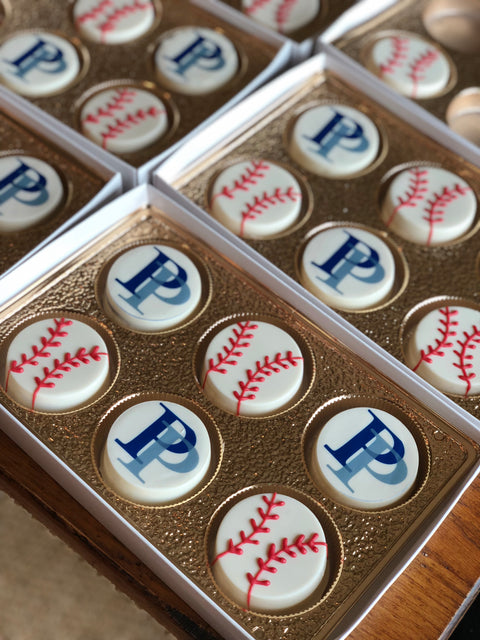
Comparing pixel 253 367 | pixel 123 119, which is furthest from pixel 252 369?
pixel 123 119

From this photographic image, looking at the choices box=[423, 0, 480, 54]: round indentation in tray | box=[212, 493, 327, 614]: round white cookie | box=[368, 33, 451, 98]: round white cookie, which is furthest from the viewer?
box=[423, 0, 480, 54]: round indentation in tray

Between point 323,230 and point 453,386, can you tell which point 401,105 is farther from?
point 453,386

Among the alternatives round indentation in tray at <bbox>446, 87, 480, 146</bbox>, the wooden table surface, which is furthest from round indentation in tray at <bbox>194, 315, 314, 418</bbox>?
round indentation in tray at <bbox>446, 87, 480, 146</bbox>

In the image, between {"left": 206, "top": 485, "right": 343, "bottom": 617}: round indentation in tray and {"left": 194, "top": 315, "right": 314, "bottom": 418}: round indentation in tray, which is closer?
{"left": 206, "top": 485, "right": 343, "bottom": 617}: round indentation in tray

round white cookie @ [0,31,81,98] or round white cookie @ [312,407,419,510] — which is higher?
round white cookie @ [0,31,81,98]

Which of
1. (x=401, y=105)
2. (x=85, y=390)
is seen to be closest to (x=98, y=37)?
(x=401, y=105)

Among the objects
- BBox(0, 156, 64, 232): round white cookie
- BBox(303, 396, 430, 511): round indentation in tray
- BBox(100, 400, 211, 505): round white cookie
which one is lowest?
BBox(303, 396, 430, 511): round indentation in tray

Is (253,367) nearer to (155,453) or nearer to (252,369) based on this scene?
(252,369)

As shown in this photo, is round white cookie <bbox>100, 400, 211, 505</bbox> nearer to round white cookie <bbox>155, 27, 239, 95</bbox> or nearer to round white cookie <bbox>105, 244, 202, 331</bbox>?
round white cookie <bbox>105, 244, 202, 331</bbox>
